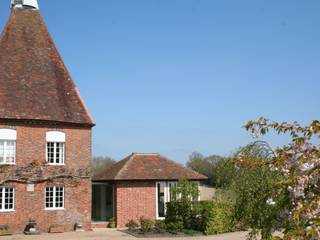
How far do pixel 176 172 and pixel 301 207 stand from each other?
2266 cm

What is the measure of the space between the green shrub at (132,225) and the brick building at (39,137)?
2272 mm

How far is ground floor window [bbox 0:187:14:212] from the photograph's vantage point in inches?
893

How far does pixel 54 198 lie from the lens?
24.1 metres

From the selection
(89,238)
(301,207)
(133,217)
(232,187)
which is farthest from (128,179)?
(301,207)

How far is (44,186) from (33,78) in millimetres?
6392

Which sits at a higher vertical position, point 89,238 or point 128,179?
point 128,179

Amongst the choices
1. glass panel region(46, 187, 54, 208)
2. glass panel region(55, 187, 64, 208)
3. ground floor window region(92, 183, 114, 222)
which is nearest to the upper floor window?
glass panel region(46, 187, 54, 208)

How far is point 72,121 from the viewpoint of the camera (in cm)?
2481

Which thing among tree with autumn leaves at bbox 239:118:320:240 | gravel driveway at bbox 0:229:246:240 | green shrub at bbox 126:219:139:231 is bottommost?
gravel driveway at bbox 0:229:246:240

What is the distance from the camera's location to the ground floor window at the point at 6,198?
2269 cm

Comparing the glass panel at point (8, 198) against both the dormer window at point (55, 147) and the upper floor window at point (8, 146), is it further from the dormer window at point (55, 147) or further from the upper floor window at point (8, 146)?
the dormer window at point (55, 147)

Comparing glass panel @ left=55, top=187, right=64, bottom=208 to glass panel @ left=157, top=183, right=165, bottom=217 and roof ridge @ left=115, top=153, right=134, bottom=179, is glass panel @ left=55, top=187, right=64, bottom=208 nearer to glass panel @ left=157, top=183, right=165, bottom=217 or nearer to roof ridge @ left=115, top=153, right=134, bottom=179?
roof ridge @ left=115, top=153, right=134, bottom=179

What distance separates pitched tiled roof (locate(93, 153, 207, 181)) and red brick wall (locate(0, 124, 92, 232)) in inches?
92.1

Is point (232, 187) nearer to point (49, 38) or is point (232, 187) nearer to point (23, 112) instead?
point (23, 112)
